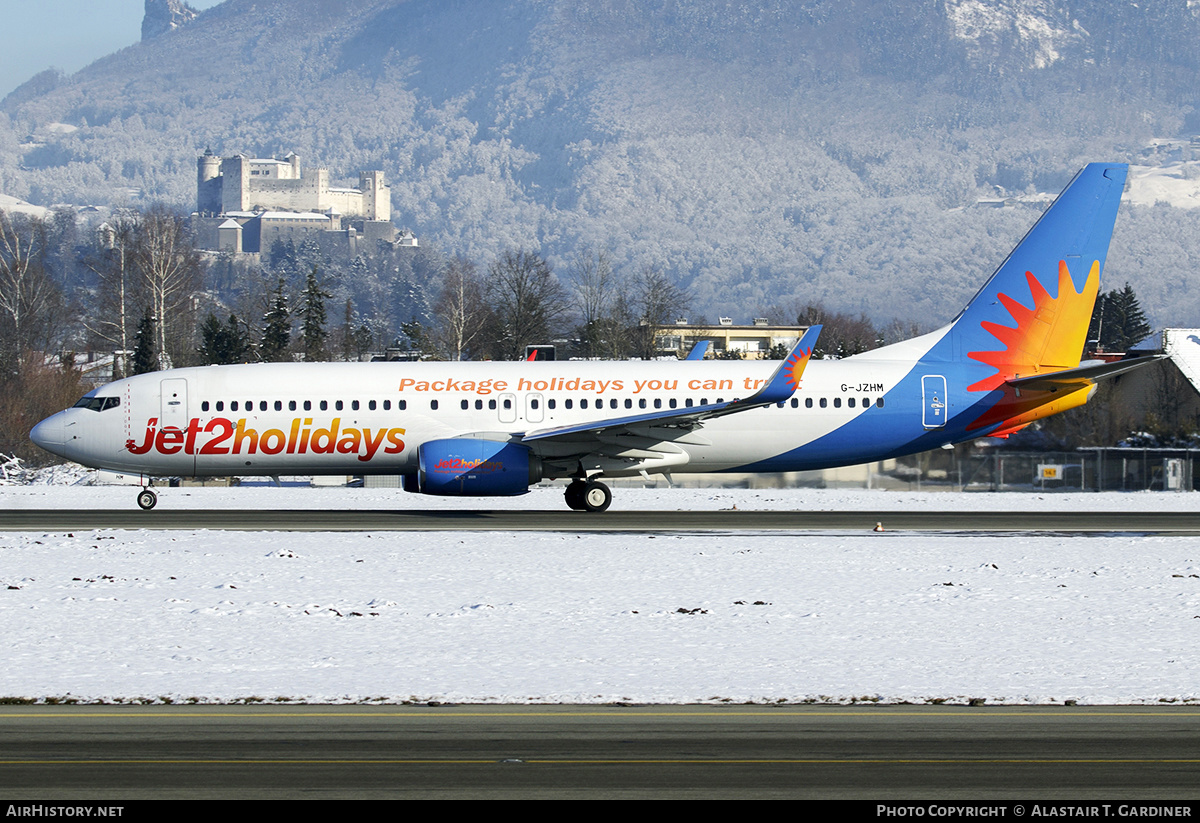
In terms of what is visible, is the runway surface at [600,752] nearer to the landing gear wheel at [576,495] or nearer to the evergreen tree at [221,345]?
the landing gear wheel at [576,495]

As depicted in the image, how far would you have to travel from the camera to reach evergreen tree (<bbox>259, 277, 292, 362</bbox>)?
317ft

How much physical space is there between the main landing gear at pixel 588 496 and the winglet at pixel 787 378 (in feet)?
14.4

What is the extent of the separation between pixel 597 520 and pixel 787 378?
214 inches

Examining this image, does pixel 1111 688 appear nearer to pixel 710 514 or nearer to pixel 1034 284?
pixel 710 514

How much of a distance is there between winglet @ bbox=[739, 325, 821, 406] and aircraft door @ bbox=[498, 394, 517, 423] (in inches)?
226

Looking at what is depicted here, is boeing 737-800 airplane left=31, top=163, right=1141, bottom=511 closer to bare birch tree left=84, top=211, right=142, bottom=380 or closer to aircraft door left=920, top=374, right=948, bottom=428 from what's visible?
aircraft door left=920, top=374, right=948, bottom=428

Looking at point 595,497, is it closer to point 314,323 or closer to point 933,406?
point 933,406

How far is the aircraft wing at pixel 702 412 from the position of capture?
32156 mm

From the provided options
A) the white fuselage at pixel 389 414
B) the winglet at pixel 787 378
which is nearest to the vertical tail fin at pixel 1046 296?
the white fuselage at pixel 389 414

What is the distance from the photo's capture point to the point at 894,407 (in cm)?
3500

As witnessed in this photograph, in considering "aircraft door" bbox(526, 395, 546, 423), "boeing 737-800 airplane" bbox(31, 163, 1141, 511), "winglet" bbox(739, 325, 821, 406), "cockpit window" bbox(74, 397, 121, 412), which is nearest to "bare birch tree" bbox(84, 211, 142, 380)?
"cockpit window" bbox(74, 397, 121, 412)

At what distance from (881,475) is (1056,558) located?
25860 millimetres

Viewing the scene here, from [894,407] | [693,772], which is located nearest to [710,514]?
[894,407]

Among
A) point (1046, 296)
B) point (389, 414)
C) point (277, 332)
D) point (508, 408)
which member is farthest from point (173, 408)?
point (277, 332)
